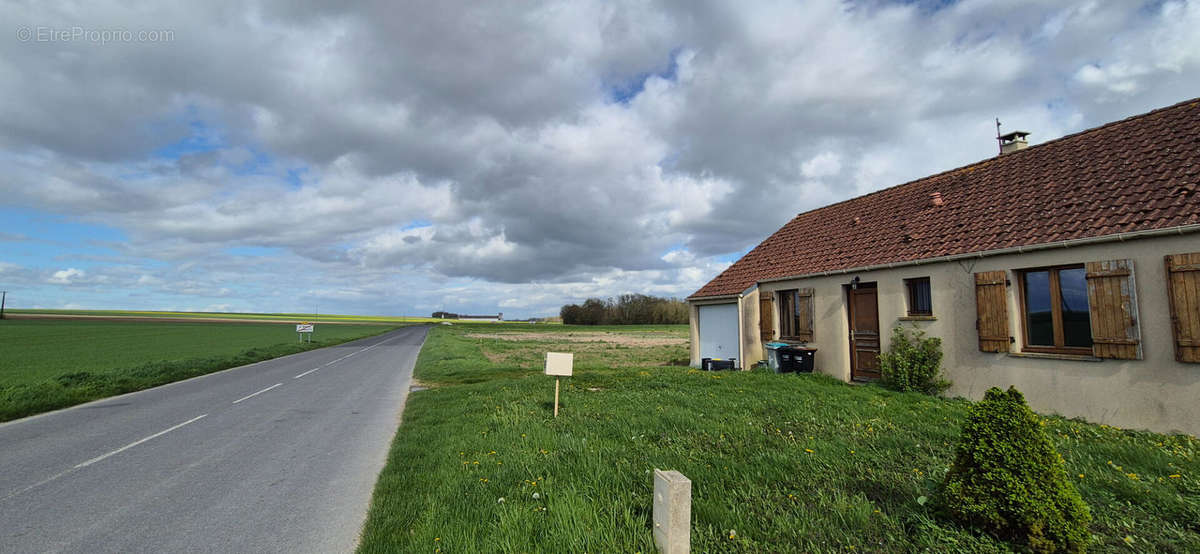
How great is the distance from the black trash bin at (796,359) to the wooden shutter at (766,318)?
4.83 ft

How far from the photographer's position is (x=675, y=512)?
Result: 331 centimetres

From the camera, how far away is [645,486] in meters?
4.88

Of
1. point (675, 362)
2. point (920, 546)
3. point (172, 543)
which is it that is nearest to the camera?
point (920, 546)

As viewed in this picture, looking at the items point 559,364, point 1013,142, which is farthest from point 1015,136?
point 559,364

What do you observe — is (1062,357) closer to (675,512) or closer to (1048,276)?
(1048,276)

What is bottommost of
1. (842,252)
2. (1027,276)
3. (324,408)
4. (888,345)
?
(324,408)

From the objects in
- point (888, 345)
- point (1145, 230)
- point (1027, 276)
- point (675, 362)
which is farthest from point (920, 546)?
point (675, 362)

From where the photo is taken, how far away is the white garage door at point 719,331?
56.2ft

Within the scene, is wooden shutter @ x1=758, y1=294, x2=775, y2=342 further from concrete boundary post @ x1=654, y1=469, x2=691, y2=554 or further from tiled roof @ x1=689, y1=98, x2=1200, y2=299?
concrete boundary post @ x1=654, y1=469, x2=691, y2=554

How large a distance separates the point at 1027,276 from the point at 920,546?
8597 mm

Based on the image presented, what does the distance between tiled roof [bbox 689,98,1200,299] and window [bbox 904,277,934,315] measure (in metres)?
0.63

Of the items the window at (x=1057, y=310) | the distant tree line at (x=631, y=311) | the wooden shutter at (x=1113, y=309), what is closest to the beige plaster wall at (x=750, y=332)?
the window at (x=1057, y=310)

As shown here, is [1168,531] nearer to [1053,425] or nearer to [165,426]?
[1053,425]

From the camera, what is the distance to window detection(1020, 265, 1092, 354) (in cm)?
873
